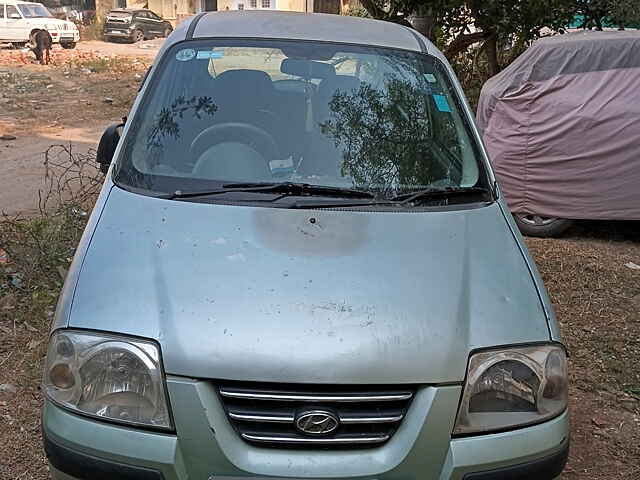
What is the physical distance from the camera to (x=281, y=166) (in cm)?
282

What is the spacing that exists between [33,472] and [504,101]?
4.60 metres

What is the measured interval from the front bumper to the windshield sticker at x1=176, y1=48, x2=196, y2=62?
5.72 feet

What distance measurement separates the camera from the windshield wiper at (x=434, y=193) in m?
2.67

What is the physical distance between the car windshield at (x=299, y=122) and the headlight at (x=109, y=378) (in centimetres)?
78

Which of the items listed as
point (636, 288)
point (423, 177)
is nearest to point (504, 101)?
point (636, 288)

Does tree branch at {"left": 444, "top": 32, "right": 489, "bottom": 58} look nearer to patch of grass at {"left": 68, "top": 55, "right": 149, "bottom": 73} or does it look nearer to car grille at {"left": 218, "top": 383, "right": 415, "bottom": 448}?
car grille at {"left": 218, "top": 383, "right": 415, "bottom": 448}

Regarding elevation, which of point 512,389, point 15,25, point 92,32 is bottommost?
point 92,32

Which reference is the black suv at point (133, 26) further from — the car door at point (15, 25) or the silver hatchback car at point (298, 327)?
the silver hatchback car at point (298, 327)

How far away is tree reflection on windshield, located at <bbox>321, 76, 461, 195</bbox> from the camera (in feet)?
9.25

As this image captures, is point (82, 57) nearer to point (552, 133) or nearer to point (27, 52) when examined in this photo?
point (27, 52)

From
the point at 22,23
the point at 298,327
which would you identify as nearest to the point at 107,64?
the point at 22,23

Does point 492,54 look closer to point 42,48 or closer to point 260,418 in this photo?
point 260,418

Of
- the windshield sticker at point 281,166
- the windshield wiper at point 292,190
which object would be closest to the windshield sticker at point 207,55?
the windshield sticker at point 281,166

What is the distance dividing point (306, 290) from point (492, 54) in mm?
8170
